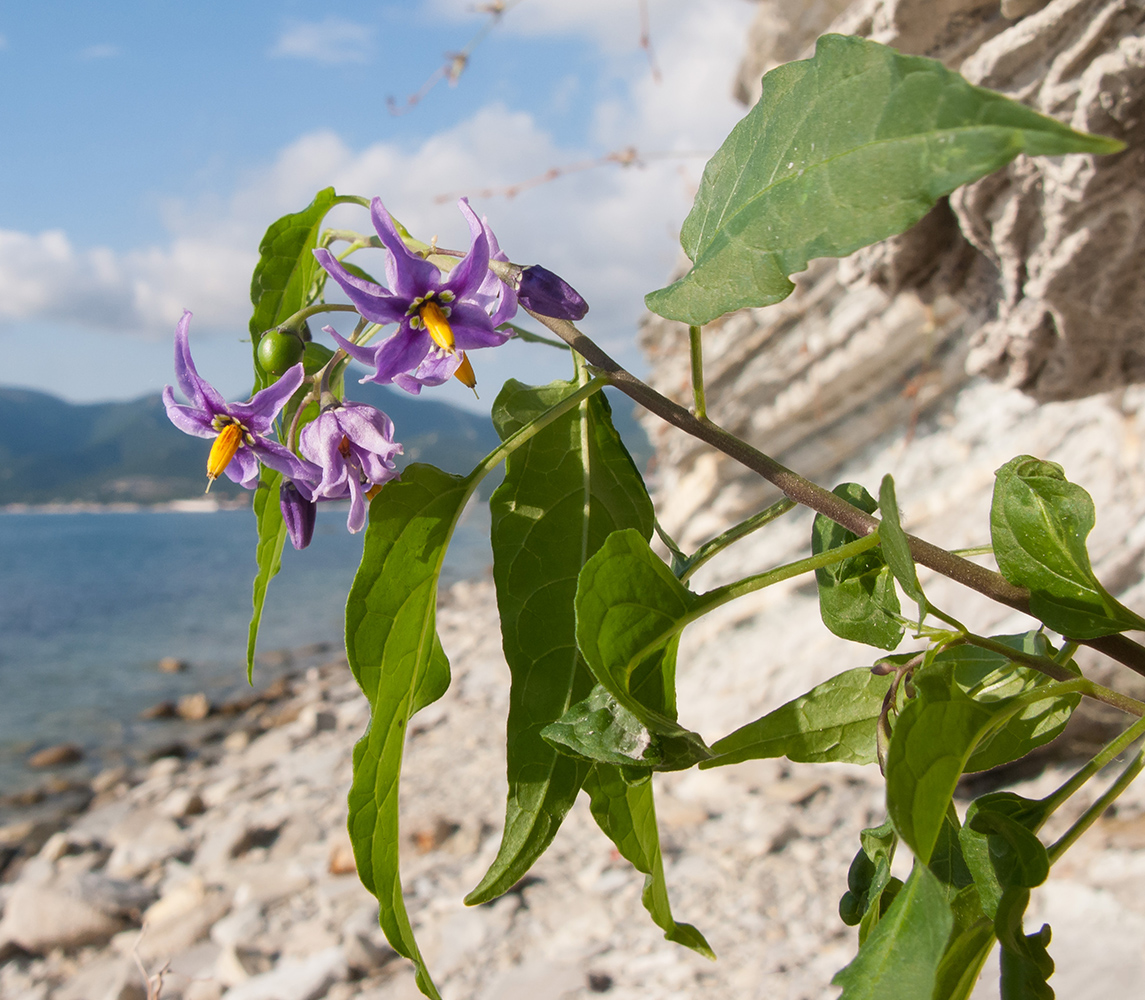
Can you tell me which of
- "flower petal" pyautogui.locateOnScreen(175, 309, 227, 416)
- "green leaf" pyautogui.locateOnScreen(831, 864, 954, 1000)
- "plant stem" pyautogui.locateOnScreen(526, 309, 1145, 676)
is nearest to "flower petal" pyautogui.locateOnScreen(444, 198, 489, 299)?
"plant stem" pyautogui.locateOnScreen(526, 309, 1145, 676)

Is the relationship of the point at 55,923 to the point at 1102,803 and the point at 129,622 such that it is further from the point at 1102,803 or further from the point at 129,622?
the point at 129,622

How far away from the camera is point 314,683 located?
13.8 m

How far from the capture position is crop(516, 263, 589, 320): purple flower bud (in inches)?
33.4

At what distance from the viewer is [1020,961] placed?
68 cm

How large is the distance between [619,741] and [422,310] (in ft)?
1.36

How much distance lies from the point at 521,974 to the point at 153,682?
45.9 feet

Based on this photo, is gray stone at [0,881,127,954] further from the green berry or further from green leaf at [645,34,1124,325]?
green leaf at [645,34,1124,325]

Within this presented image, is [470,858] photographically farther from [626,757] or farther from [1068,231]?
[626,757]

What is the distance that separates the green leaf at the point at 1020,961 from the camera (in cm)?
66

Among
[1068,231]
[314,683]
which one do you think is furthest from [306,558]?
[1068,231]

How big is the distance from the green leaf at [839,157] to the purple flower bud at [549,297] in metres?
0.16

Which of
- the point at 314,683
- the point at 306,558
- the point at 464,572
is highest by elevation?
the point at 306,558

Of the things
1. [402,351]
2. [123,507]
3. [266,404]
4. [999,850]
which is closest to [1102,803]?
[999,850]

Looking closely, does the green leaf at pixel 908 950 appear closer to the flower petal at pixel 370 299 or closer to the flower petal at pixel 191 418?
the flower petal at pixel 370 299
